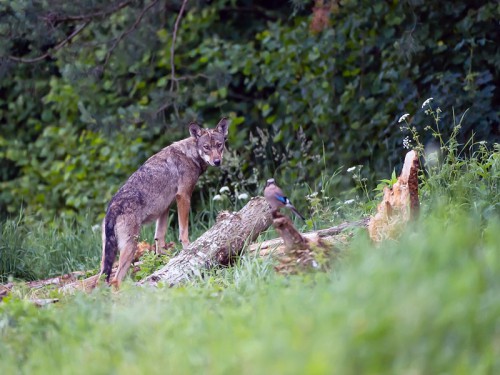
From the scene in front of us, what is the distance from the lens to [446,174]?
26.7ft

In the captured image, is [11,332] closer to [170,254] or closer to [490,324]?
[490,324]

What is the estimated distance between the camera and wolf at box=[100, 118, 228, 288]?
8367mm

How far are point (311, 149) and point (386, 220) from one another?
5498mm

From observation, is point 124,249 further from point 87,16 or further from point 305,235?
point 87,16

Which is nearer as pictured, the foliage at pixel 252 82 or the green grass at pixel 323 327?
the green grass at pixel 323 327

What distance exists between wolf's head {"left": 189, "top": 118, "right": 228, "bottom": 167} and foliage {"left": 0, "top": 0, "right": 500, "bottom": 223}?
0.81 m

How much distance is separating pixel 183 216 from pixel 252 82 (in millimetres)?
3930

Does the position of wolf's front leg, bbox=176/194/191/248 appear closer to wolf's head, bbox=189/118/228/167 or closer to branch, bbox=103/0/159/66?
wolf's head, bbox=189/118/228/167

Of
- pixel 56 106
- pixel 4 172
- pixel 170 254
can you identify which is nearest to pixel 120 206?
pixel 170 254

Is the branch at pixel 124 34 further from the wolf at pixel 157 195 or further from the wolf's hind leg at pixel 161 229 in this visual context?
the wolf's hind leg at pixel 161 229

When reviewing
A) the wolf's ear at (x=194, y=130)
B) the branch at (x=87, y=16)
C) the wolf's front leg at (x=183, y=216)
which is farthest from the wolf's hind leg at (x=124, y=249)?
the branch at (x=87, y=16)

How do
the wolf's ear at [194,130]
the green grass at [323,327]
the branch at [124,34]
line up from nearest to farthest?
the green grass at [323,327]
the wolf's ear at [194,130]
the branch at [124,34]

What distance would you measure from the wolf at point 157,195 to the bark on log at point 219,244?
676 mm

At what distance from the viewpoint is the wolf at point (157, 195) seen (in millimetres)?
8367
